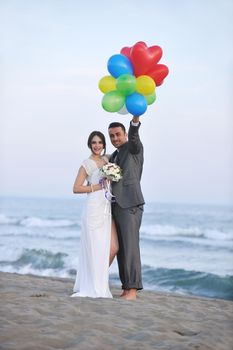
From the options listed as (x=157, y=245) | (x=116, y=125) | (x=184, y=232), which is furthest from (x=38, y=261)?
(x=184, y=232)

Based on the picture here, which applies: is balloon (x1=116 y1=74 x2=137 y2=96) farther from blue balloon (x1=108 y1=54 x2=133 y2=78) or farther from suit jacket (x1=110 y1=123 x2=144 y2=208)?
suit jacket (x1=110 y1=123 x2=144 y2=208)

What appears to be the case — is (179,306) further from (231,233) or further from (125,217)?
(231,233)

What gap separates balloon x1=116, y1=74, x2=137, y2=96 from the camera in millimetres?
5191

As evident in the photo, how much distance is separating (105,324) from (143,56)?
8.52 feet

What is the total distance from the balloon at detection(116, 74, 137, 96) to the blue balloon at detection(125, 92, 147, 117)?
7 centimetres

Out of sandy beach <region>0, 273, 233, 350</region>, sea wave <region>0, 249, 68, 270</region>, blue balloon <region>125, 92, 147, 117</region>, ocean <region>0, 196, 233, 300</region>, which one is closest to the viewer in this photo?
sandy beach <region>0, 273, 233, 350</region>

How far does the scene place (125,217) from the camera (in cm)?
545

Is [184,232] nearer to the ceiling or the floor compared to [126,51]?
nearer to the floor

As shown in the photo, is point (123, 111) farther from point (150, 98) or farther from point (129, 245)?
point (129, 245)

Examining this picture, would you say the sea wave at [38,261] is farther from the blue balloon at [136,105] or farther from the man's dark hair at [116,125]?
the blue balloon at [136,105]

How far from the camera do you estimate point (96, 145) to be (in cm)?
560

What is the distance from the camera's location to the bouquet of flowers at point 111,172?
5293 millimetres

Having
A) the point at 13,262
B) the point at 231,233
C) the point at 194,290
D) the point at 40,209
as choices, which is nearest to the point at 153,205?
the point at 40,209

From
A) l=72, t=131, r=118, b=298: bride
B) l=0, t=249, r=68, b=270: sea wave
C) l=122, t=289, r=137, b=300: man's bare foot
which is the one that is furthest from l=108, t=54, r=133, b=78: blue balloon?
l=0, t=249, r=68, b=270: sea wave
